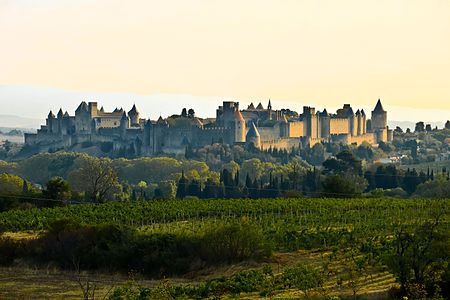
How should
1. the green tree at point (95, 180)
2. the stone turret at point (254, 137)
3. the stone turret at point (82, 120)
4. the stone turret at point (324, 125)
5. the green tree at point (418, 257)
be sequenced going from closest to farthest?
the green tree at point (418, 257), the green tree at point (95, 180), the stone turret at point (254, 137), the stone turret at point (324, 125), the stone turret at point (82, 120)

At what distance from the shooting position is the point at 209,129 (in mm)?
114125

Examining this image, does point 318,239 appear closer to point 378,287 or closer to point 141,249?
point 141,249

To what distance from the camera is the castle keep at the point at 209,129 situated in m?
112

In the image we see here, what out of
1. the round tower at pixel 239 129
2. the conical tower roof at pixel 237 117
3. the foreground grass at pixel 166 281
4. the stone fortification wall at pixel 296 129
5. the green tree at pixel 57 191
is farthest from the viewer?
the stone fortification wall at pixel 296 129

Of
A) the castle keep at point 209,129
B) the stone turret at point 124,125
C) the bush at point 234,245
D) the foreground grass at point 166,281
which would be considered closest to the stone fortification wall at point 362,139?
the castle keep at point 209,129

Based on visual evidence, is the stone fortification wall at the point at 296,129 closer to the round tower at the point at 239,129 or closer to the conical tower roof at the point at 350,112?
the round tower at the point at 239,129

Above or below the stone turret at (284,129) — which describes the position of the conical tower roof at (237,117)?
above

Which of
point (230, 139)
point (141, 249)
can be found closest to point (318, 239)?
point (141, 249)

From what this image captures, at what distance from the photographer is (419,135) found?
456ft

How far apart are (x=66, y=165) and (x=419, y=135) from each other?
211ft

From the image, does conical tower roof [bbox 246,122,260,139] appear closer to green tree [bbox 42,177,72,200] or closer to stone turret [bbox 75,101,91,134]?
stone turret [bbox 75,101,91,134]

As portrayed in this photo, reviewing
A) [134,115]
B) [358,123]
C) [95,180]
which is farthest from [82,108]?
[95,180]

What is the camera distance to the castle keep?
112 m

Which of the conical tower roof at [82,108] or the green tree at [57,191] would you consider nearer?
the green tree at [57,191]
